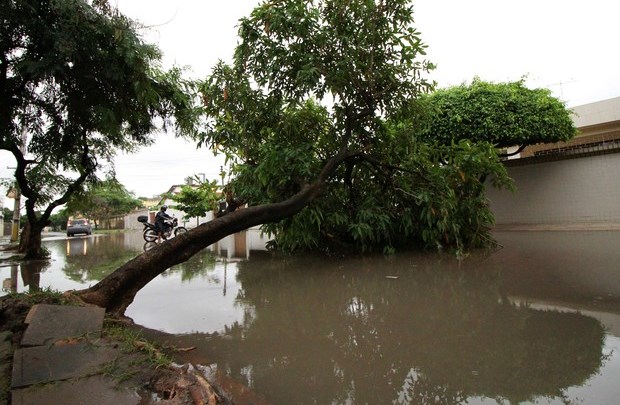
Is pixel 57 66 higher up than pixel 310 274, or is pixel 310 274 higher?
pixel 57 66

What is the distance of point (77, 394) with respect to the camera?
1896 mm

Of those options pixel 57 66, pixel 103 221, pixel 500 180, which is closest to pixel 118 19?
pixel 57 66

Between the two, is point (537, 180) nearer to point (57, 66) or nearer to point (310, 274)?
point (310, 274)

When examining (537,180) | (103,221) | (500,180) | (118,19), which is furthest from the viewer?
(103,221)

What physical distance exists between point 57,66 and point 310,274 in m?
4.07

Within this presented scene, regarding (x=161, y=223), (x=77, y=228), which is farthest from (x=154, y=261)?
(x=77, y=228)

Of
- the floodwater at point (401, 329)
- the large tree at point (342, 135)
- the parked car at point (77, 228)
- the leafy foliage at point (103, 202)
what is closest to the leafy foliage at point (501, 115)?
the large tree at point (342, 135)

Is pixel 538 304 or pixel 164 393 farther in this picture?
pixel 538 304

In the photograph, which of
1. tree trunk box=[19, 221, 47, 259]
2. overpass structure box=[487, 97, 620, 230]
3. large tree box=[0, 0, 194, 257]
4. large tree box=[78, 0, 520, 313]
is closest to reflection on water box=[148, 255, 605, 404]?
large tree box=[78, 0, 520, 313]

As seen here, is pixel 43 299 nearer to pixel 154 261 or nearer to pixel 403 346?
pixel 154 261

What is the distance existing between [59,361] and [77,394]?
42 centimetres

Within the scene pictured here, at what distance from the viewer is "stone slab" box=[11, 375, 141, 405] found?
Answer: 1.83 metres

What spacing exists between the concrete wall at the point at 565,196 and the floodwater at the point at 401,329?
273 inches

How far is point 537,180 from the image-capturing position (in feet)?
42.3
